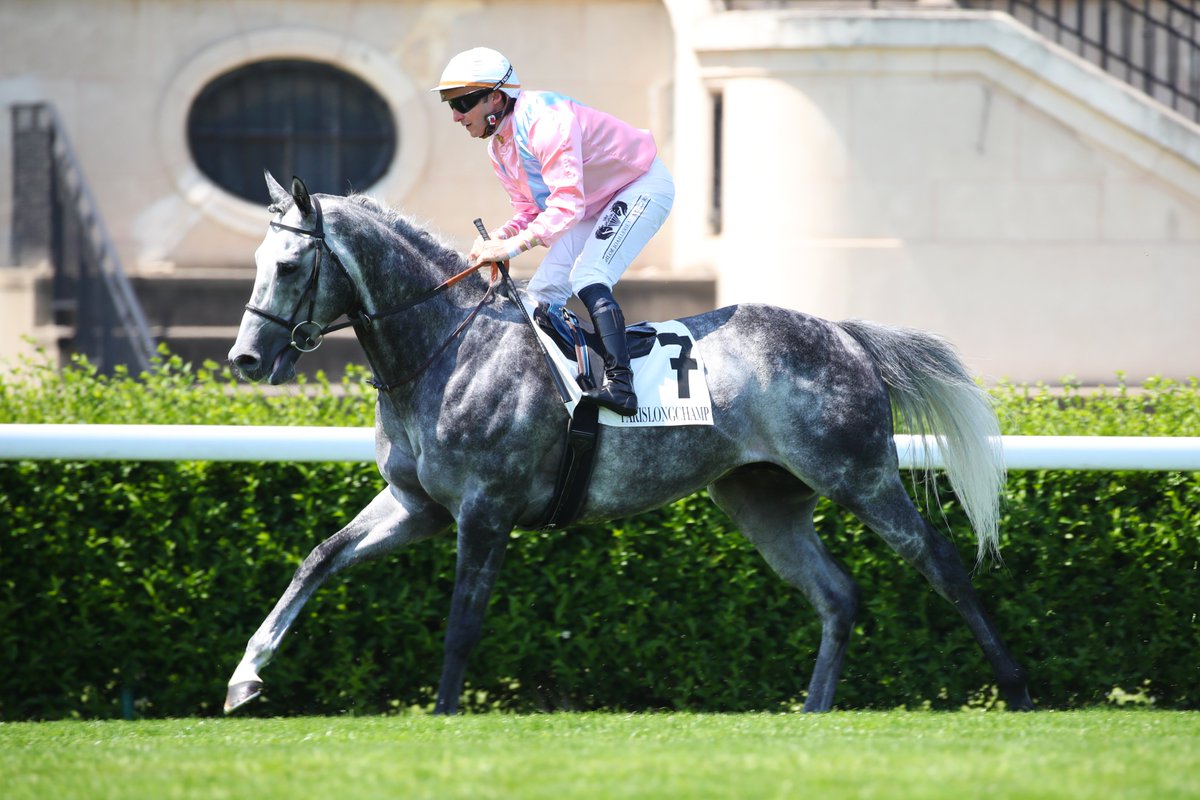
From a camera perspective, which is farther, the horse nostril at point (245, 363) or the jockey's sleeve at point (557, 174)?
the jockey's sleeve at point (557, 174)

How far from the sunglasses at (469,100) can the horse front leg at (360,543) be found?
4.73 ft

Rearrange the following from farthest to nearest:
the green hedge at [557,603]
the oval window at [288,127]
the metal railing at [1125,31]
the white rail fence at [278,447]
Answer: the oval window at [288,127] → the metal railing at [1125,31] → the green hedge at [557,603] → the white rail fence at [278,447]

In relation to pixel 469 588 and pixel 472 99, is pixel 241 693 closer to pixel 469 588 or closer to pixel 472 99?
pixel 469 588

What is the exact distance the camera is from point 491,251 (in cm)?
562

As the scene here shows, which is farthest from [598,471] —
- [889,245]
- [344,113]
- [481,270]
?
[344,113]

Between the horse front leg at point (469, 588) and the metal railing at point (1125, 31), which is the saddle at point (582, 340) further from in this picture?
the metal railing at point (1125, 31)

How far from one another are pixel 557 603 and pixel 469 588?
97 centimetres

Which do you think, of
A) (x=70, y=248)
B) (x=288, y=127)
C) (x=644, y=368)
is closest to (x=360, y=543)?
(x=644, y=368)

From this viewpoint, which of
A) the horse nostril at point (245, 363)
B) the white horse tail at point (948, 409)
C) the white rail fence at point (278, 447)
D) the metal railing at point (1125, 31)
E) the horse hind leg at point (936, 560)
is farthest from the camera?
the metal railing at point (1125, 31)

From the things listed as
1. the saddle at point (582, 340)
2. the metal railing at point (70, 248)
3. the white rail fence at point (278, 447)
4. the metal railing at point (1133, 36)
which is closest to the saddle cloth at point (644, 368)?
the saddle at point (582, 340)

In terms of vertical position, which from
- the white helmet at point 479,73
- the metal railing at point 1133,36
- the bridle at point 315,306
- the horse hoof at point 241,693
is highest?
the metal railing at point 1133,36

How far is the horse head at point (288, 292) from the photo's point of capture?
5.37 metres

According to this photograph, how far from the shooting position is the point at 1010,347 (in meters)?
12.4

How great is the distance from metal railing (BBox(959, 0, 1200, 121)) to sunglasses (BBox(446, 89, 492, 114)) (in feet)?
27.3
